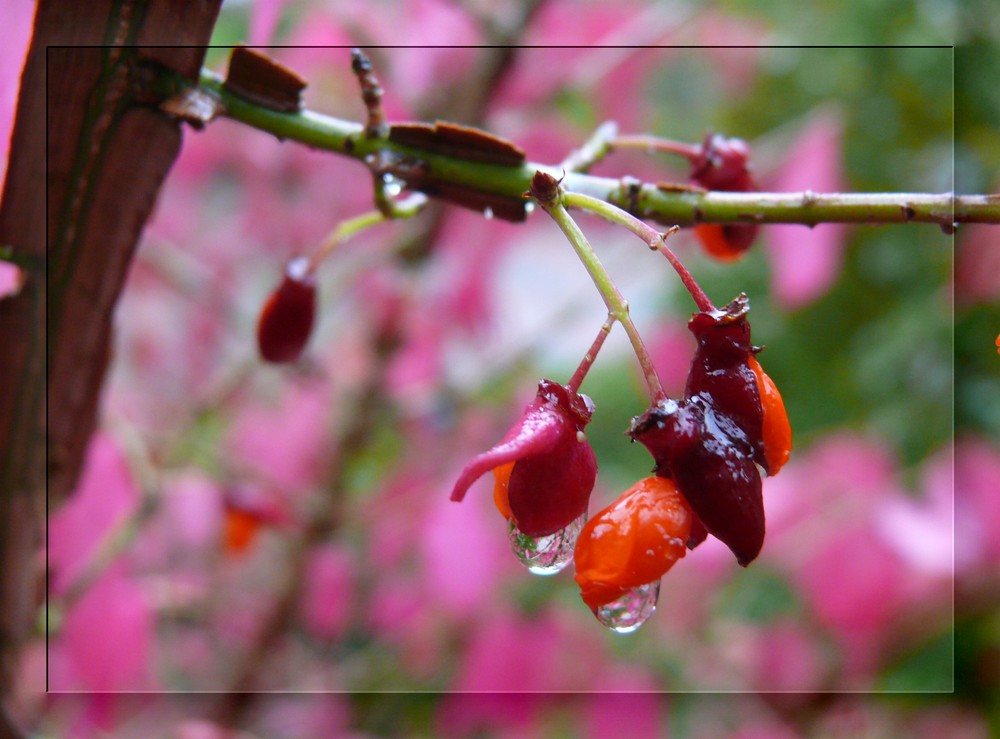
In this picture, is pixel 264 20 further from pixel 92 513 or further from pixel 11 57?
pixel 92 513

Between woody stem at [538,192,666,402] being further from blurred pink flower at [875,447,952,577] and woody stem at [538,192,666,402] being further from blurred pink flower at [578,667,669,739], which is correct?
blurred pink flower at [578,667,669,739]

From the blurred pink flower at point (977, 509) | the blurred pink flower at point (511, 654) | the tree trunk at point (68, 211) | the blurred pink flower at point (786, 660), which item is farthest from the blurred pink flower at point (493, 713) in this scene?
the tree trunk at point (68, 211)

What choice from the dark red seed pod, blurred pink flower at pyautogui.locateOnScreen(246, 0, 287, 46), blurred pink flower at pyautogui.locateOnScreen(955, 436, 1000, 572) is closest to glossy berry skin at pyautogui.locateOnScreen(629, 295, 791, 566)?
the dark red seed pod

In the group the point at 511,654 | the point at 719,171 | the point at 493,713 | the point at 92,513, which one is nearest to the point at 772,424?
the point at 719,171

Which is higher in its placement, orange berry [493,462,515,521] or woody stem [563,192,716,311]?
woody stem [563,192,716,311]

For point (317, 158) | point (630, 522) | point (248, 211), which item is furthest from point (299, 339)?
point (248, 211)
